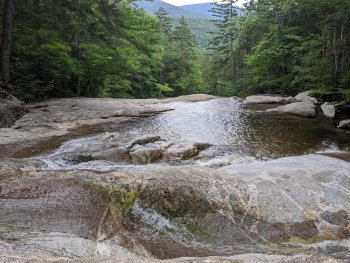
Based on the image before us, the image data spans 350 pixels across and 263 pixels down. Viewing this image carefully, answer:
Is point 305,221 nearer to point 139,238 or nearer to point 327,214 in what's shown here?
point 327,214

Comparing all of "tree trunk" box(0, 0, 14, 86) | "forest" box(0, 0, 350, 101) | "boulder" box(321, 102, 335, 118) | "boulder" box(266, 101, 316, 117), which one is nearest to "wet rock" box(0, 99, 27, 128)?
"tree trunk" box(0, 0, 14, 86)

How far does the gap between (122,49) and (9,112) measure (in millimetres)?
12060

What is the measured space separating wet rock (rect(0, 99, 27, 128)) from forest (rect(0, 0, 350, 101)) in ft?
6.78

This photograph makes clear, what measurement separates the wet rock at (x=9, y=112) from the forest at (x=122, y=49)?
207 centimetres

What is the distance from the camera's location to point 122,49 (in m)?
22.6

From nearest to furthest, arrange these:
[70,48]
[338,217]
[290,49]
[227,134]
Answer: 1. [338,217]
2. [227,134]
3. [70,48]
4. [290,49]

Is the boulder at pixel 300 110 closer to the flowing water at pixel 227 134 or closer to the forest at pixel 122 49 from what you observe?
the flowing water at pixel 227 134

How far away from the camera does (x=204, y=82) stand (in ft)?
167

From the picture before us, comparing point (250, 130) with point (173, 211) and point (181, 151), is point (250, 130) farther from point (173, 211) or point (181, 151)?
point (173, 211)

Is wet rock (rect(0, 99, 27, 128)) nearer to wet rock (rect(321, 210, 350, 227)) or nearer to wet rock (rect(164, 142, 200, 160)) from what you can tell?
wet rock (rect(164, 142, 200, 160))

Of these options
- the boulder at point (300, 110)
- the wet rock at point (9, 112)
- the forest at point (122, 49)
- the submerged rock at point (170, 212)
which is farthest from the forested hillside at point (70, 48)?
the submerged rock at point (170, 212)

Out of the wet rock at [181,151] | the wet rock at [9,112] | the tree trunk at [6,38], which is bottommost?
the wet rock at [181,151]

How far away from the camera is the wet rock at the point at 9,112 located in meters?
11.3

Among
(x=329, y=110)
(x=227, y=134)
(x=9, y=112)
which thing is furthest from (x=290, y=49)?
(x=9, y=112)
